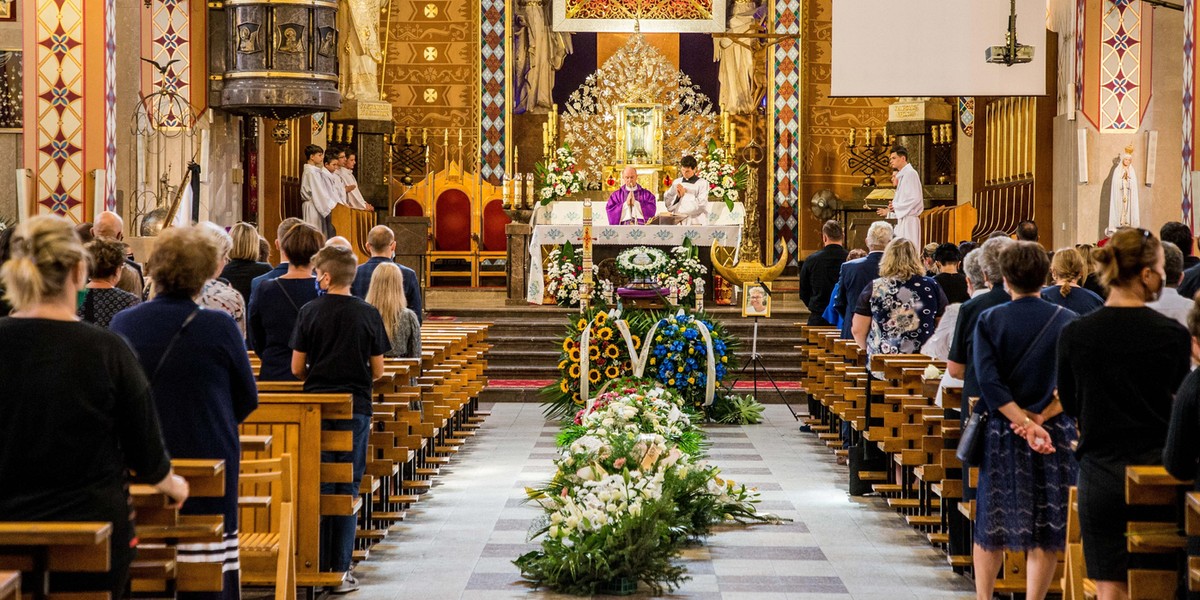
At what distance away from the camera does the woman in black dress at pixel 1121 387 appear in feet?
15.1

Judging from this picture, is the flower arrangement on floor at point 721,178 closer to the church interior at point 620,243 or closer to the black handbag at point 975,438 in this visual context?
the church interior at point 620,243

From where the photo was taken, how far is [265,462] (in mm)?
5637

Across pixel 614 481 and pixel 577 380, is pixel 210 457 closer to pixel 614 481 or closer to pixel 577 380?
pixel 614 481

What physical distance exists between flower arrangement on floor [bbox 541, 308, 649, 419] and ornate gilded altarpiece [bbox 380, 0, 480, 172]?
10479mm

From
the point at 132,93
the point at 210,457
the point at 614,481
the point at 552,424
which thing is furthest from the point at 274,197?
the point at 210,457

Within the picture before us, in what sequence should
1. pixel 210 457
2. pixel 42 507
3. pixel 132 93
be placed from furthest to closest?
pixel 132 93
pixel 210 457
pixel 42 507

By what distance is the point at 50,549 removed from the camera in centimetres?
357

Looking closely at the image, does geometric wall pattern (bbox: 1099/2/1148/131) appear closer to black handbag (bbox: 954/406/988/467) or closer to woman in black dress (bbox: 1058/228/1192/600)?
black handbag (bbox: 954/406/988/467)

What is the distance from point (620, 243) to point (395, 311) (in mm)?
8402

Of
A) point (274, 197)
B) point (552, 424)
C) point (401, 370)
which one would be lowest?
point (552, 424)

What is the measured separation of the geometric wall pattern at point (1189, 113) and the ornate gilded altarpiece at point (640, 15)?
962 cm

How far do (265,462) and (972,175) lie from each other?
15980 millimetres

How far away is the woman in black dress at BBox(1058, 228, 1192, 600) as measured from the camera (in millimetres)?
4602

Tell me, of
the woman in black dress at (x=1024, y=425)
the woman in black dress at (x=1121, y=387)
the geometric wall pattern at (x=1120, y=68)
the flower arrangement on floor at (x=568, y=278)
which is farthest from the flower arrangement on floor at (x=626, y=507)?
the geometric wall pattern at (x=1120, y=68)
